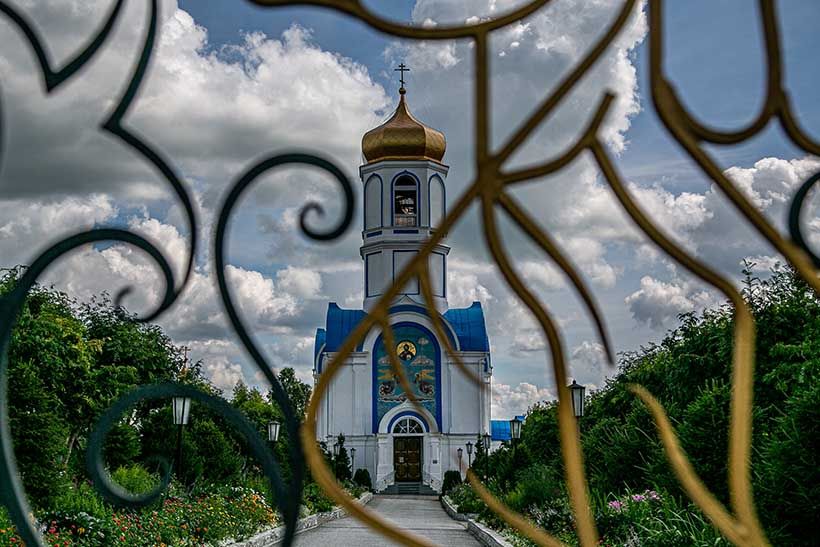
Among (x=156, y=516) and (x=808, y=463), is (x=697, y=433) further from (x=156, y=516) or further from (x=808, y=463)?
(x=156, y=516)

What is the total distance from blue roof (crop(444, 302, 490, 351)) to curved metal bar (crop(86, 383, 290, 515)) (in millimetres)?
37991

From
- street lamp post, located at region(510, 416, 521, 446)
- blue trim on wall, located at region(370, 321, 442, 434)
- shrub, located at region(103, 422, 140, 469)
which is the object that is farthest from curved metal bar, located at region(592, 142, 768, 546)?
blue trim on wall, located at region(370, 321, 442, 434)

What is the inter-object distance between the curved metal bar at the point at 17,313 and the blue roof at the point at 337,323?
3765cm

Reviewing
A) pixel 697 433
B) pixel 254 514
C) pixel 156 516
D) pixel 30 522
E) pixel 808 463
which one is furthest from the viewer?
pixel 254 514

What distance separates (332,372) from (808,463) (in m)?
6.11

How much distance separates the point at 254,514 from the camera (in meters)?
13.9

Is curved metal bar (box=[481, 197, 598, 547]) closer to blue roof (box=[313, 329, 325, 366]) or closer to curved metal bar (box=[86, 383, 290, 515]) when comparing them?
curved metal bar (box=[86, 383, 290, 515])

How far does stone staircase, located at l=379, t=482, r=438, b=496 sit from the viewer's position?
119ft

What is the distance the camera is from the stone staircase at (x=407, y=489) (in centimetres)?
3616

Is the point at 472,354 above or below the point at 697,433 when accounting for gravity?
above

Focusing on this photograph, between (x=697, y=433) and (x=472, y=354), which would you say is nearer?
(x=697, y=433)

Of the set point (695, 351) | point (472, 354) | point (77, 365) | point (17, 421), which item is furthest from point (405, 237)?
point (17, 421)

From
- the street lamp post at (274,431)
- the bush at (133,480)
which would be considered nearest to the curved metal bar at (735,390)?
the bush at (133,480)

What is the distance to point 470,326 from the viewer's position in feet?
134
